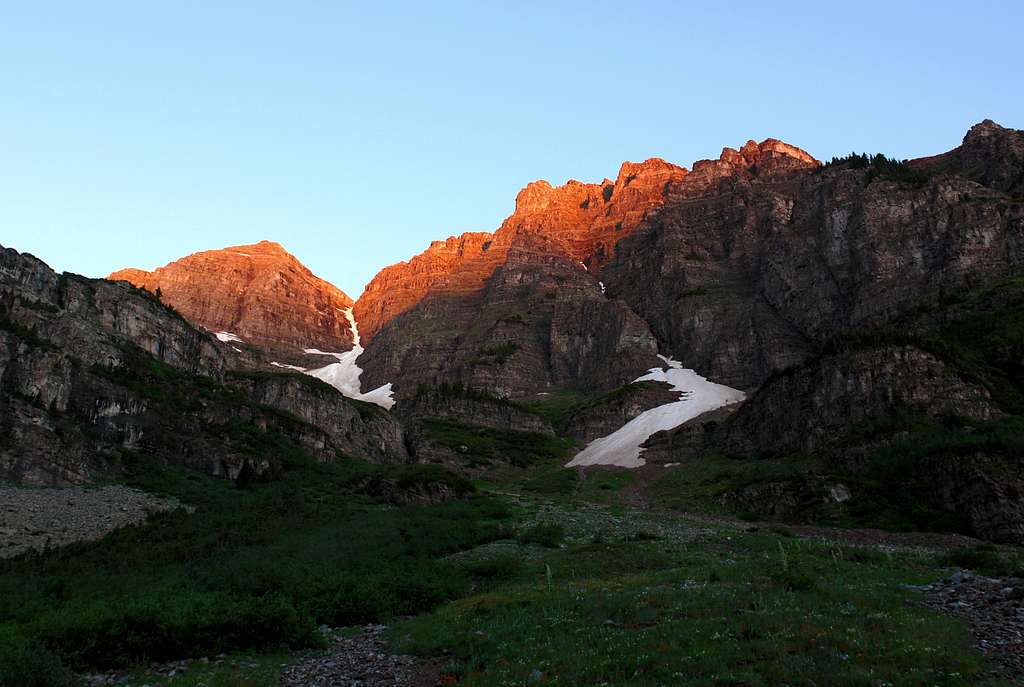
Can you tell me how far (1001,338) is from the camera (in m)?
109

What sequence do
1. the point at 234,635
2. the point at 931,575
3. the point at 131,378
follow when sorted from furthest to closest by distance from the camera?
the point at 131,378 < the point at 931,575 < the point at 234,635

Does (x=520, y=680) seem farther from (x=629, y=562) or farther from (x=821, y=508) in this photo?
(x=821, y=508)

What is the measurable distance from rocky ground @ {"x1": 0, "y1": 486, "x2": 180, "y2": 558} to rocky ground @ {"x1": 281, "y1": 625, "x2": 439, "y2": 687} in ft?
116

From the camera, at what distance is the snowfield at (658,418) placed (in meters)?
138

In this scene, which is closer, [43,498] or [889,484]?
[43,498]

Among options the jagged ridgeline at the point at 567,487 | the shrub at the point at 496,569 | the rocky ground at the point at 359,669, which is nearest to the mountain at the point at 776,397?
the jagged ridgeline at the point at 567,487

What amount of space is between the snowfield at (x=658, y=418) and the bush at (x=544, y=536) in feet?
247

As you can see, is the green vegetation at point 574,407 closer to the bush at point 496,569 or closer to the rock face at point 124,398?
the rock face at point 124,398

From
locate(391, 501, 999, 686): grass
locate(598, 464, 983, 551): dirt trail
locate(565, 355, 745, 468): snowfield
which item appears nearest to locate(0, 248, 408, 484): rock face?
locate(565, 355, 745, 468): snowfield

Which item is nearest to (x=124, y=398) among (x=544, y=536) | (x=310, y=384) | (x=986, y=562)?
(x=310, y=384)

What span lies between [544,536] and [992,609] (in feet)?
99.5

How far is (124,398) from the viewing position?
315 ft

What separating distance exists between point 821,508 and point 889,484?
7.90 meters

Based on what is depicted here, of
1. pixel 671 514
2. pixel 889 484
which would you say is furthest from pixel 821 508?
pixel 671 514
